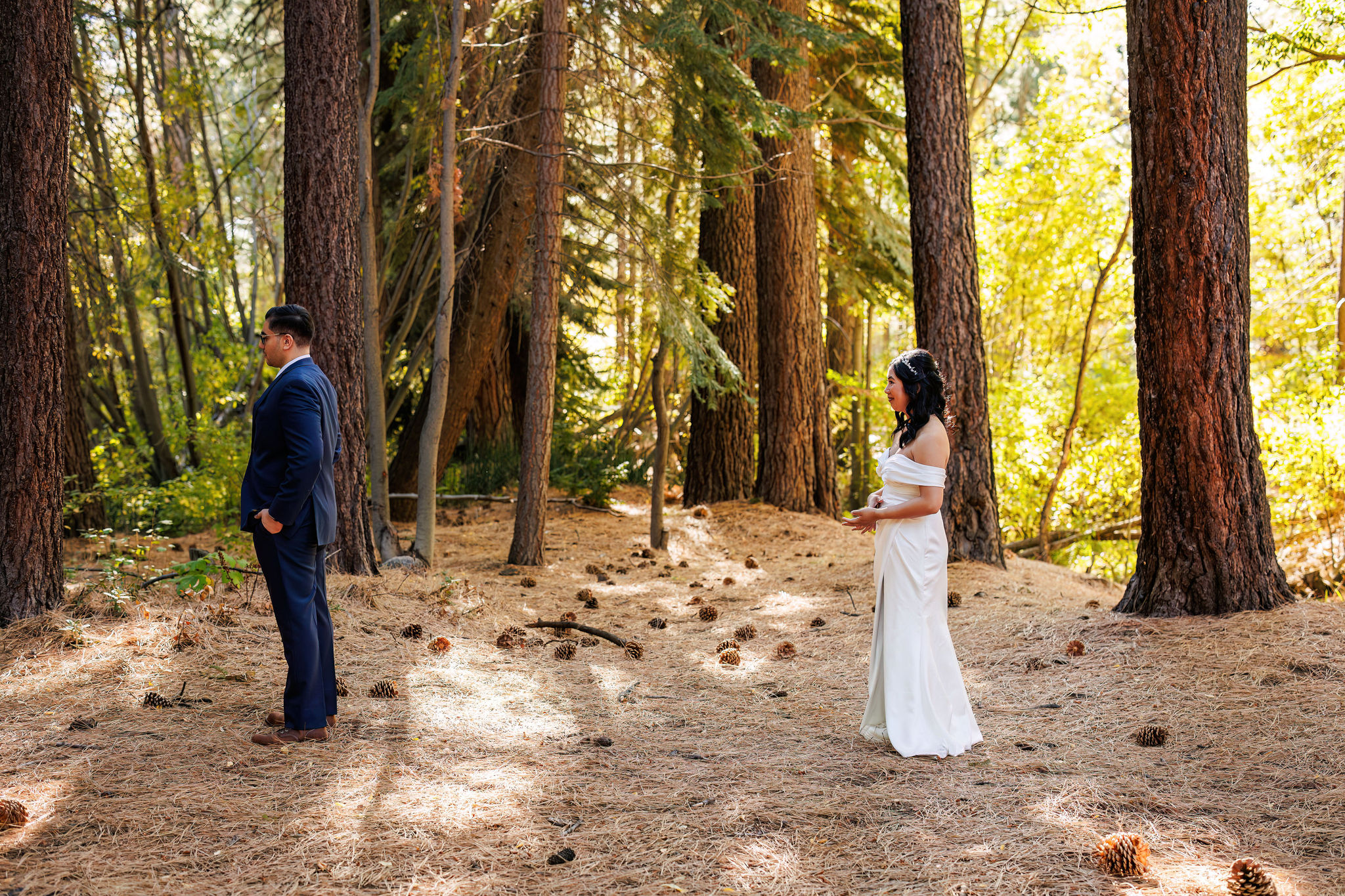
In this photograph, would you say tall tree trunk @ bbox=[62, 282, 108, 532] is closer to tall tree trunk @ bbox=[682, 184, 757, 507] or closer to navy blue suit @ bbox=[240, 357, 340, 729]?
navy blue suit @ bbox=[240, 357, 340, 729]

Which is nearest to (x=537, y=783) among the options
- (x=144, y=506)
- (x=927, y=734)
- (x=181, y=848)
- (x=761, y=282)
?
(x=181, y=848)

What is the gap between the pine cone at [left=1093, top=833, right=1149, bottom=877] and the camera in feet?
9.71

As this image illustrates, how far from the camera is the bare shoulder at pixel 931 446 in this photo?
425 cm

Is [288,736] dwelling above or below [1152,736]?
above

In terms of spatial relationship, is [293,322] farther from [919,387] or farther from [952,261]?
[952,261]

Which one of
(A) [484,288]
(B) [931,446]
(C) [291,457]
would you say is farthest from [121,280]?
(B) [931,446]

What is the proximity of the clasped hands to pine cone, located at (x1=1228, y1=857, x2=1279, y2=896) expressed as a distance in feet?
12.1

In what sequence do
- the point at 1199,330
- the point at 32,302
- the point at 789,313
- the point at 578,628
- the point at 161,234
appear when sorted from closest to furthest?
the point at 32,302, the point at 1199,330, the point at 578,628, the point at 161,234, the point at 789,313

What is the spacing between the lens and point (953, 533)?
839 centimetres

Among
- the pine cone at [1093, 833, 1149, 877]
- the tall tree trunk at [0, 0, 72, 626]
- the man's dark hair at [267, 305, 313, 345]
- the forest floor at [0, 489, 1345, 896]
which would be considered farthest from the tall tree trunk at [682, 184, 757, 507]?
the pine cone at [1093, 833, 1149, 877]

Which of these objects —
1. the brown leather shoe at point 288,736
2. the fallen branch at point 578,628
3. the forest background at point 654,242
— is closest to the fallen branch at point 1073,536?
the forest background at point 654,242

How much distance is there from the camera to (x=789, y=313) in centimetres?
1184

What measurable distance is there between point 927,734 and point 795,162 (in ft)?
30.2

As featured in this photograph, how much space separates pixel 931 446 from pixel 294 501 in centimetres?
286
